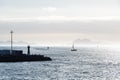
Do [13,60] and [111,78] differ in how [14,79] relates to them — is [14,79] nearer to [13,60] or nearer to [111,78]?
[111,78]

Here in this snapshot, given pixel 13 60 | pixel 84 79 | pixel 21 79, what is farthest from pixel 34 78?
pixel 13 60

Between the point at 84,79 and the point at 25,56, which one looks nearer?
the point at 84,79

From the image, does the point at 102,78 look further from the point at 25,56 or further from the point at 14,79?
the point at 25,56

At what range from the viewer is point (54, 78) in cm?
9900

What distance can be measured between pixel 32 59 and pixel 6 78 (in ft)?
238

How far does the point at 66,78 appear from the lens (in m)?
99.5

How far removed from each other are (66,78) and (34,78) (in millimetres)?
8411

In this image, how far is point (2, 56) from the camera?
161750 millimetres

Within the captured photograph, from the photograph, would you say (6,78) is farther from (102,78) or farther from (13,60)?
(13,60)

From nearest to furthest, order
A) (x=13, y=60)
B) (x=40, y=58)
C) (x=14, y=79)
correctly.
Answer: (x=14, y=79)
(x=13, y=60)
(x=40, y=58)

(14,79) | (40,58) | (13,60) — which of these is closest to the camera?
(14,79)

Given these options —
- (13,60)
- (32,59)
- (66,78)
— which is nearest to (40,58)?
(32,59)

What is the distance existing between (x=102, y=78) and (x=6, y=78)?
82.9 feet

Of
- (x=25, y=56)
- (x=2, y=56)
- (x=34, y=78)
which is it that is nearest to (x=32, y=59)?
(x=25, y=56)
